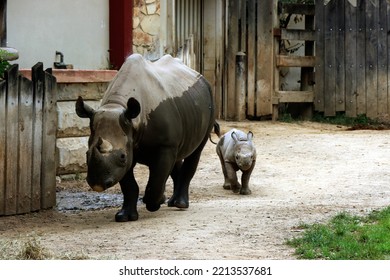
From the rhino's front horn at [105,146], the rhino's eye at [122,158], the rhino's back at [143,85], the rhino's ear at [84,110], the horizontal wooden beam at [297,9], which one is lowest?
the rhino's eye at [122,158]

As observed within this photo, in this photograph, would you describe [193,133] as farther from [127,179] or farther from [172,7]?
[172,7]

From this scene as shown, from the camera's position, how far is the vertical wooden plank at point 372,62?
→ 1784 centimetres

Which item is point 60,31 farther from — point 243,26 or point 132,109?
point 243,26

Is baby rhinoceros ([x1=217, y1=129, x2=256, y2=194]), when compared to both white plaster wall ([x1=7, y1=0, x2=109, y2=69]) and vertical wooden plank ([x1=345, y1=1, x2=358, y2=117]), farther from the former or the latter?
vertical wooden plank ([x1=345, y1=1, x2=358, y2=117])

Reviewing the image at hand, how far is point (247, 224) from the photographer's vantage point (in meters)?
8.65

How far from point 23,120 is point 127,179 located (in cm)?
120

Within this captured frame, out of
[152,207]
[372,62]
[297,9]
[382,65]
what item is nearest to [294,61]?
[297,9]

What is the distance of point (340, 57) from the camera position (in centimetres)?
1800

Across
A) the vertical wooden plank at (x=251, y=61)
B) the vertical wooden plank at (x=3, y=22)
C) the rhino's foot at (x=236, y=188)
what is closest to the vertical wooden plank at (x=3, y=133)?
the vertical wooden plank at (x=3, y=22)

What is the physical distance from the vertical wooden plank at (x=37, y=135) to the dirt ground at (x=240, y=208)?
178 mm

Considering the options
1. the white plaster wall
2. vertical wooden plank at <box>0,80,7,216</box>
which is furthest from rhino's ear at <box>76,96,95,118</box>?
the white plaster wall

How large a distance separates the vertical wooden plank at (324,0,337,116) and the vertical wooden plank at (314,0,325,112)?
0.06m

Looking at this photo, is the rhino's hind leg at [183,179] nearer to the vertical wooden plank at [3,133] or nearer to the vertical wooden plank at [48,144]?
the vertical wooden plank at [48,144]

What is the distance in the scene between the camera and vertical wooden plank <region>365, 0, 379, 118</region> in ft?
58.5
